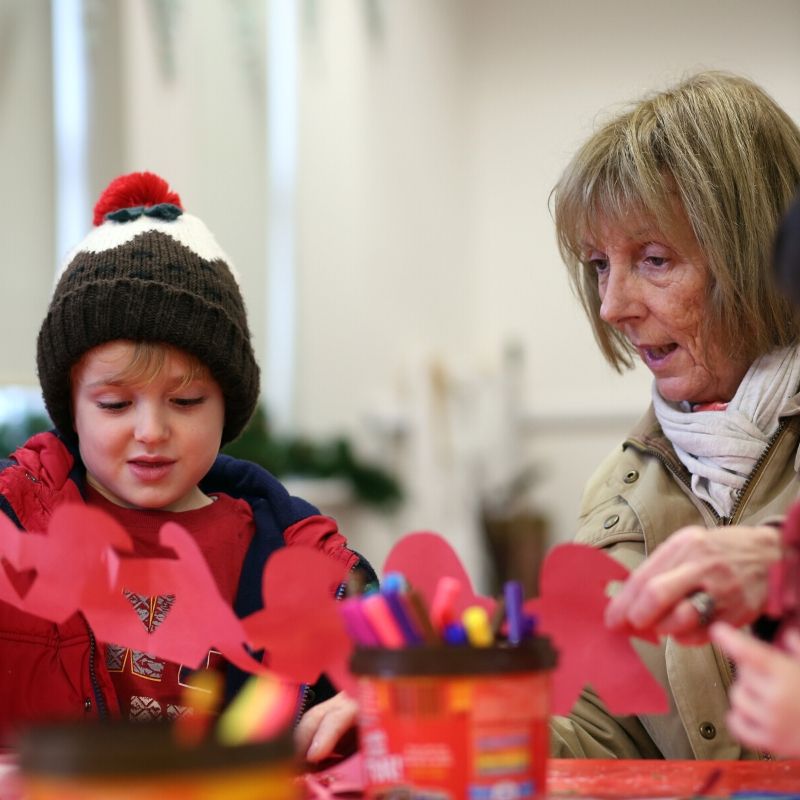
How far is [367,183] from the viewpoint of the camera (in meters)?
5.26

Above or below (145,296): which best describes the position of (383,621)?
below

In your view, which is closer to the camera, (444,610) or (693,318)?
(444,610)

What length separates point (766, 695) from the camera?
660mm

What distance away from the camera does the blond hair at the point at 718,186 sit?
1.39 m

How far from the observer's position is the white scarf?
4.54 feet

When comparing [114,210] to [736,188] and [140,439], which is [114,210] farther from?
[736,188]

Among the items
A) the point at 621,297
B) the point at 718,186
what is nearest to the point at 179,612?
the point at 621,297

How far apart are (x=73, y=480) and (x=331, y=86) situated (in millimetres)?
3760

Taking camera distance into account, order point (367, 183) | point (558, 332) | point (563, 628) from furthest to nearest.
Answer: point (558, 332) < point (367, 183) < point (563, 628)

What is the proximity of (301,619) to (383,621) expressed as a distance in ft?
0.79

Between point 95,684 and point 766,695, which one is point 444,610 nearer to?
point 766,695

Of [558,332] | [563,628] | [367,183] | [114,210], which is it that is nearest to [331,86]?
[367,183]

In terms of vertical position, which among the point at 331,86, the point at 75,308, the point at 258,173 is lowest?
the point at 75,308

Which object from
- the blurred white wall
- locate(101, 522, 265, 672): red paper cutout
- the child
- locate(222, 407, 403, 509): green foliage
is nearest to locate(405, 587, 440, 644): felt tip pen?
locate(101, 522, 265, 672): red paper cutout
